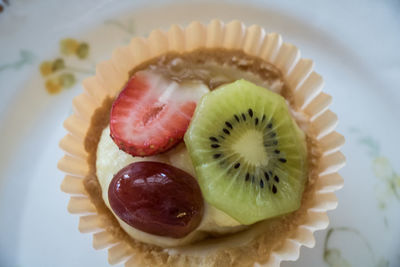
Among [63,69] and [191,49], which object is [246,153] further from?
[63,69]

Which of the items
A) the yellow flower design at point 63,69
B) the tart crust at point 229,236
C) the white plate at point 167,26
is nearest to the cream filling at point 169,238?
the tart crust at point 229,236

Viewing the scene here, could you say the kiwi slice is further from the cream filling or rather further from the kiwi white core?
the cream filling

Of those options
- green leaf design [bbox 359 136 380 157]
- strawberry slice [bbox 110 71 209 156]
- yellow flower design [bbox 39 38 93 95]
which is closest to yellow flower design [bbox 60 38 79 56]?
yellow flower design [bbox 39 38 93 95]

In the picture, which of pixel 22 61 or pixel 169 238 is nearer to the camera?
pixel 169 238

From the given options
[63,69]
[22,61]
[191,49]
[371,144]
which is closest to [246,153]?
[191,49]

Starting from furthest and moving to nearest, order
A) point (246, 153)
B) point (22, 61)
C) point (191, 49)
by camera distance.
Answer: point (22, 61)
point (191, 49)
point (246, 153)

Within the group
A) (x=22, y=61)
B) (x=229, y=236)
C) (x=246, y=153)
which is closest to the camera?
(x=246, y=153)
